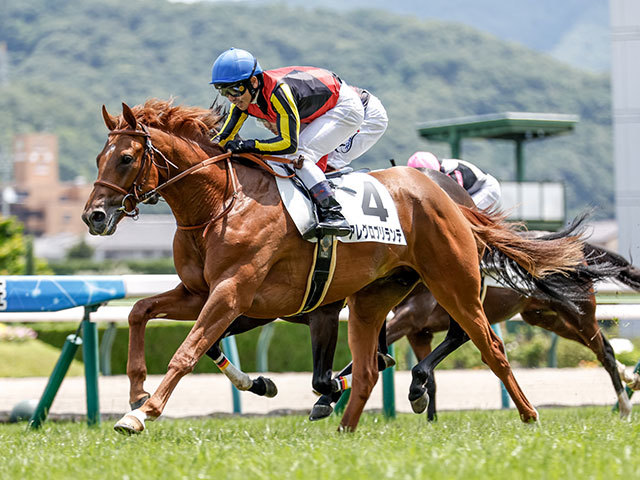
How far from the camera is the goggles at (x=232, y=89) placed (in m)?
4.67

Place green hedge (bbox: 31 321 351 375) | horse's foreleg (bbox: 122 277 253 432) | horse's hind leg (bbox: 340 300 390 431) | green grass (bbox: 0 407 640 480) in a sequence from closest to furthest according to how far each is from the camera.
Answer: green grass (bbox: 0 407 640 480) → horse's foreleg (bbox: 122 277 253 432) → horse's hind leg (bbox: 340 300 390 431) → green hedge (bbox: 31 321 351 375)

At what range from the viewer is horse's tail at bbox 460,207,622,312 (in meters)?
5.66

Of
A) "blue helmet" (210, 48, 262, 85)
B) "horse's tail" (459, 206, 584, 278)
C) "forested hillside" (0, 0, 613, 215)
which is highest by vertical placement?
"forested hillside" (0, 0, 613, 215)

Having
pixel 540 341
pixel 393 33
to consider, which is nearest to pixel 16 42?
pixel 393 33

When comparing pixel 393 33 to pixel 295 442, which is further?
pixel 393 33

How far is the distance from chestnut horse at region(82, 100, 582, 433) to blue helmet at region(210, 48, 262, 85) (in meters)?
0.33

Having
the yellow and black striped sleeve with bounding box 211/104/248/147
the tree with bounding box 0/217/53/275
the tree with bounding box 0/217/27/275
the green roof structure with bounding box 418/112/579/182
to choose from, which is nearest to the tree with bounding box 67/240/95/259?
the tree with bounding box 0/217/53/275

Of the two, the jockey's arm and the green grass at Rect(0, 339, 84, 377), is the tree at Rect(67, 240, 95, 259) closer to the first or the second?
the green grass at Rect(0, 339, 84, 377)

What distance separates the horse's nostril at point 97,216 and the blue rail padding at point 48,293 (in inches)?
72.3

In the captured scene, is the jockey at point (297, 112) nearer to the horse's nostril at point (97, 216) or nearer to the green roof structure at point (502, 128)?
the horse's nostril at point (97, 216)

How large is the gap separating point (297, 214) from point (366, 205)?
432 millimetres

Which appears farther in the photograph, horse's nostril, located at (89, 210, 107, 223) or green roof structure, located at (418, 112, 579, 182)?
green roof structure, located at (418, 112, 579, 182)

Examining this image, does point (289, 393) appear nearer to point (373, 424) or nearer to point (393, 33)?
point (373, 424)

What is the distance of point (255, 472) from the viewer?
3.15 metres
